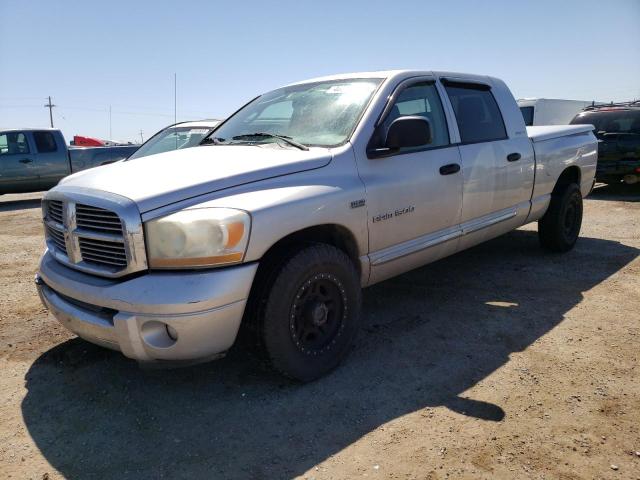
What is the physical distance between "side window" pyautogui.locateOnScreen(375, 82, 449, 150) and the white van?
14.7 meters

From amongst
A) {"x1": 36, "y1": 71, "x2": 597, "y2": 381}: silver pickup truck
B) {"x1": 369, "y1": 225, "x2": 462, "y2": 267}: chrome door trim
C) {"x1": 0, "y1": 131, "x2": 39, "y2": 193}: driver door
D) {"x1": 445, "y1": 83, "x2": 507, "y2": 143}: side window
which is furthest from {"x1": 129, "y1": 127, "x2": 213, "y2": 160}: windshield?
{"x1": 0, "y1": 131, "x2": 39, "y2": 193}: driver door

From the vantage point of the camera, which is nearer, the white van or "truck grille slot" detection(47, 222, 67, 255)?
"truck grille slot" detection(47, 222, 67, 255)

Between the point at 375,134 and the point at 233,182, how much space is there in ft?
3.63

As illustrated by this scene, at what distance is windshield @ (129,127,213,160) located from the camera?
7241 mm

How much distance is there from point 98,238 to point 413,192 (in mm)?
2034

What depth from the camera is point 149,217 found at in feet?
8.41

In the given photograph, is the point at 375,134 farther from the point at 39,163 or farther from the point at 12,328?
the point at 39,163

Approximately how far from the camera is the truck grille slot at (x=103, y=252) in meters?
2.64

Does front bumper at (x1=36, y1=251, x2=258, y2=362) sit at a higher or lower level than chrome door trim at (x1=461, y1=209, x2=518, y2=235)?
lower

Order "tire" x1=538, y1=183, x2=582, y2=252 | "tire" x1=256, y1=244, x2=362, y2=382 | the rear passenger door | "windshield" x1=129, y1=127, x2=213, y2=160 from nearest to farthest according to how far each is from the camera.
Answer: "tire" x1=256, y1=244, x2=362, y2=382
the rear passenger door
"tire" x1=538, y1=183, x2=582, y2=252
"windshield" x1=129, y1=127, x2=213, y2=160

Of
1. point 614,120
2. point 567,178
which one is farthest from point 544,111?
point 567,178

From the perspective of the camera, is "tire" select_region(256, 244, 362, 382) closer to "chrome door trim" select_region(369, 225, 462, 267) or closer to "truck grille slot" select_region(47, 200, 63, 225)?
"chrome door trim" select_region(369, 225, 462, 267)

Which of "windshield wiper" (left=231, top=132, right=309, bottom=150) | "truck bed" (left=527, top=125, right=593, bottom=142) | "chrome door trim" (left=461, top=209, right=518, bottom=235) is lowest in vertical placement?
"chrome door trim" (left=461, top=209, right=518, bottom=235)

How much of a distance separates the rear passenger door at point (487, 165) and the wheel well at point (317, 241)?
125cm
